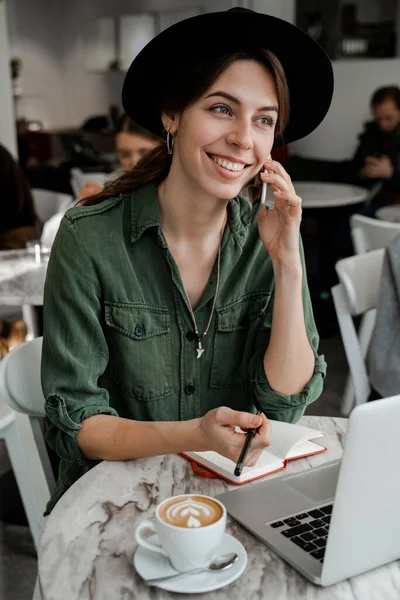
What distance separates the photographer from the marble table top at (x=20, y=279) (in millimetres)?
2545

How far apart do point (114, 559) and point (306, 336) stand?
2.06 feet

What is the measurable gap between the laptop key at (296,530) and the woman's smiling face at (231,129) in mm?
625

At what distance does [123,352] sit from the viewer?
4.63 feet

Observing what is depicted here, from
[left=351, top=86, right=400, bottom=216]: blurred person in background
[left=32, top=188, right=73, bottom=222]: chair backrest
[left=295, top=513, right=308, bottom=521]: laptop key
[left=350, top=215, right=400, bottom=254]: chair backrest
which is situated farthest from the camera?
[left=351, top=86, right=400, bottom=216]: blurred person in background

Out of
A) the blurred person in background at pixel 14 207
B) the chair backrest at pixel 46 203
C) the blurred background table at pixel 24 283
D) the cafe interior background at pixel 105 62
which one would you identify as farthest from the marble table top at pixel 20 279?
the cafe interior background at pixel 105 62

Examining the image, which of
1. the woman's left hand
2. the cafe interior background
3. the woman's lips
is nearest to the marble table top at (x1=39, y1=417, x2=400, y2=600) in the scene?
the woman's left hand

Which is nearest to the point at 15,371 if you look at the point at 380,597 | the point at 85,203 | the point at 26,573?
the point at 85,203

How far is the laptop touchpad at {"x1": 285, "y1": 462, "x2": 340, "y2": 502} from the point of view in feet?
3.67

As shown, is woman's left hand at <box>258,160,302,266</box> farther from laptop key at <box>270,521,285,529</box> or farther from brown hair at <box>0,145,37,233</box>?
brown hair at <box>0,145,37,233</box>

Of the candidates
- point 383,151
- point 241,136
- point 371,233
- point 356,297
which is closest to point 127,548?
point 241,136

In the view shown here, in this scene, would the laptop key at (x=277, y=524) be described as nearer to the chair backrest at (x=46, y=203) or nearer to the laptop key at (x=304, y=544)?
the laptop key at (x=304, y=544)

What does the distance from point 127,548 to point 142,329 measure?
0.52 metres

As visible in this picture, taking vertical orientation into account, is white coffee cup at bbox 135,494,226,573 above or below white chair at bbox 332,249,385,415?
above

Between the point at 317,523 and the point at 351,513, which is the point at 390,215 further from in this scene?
the point at 351,513
